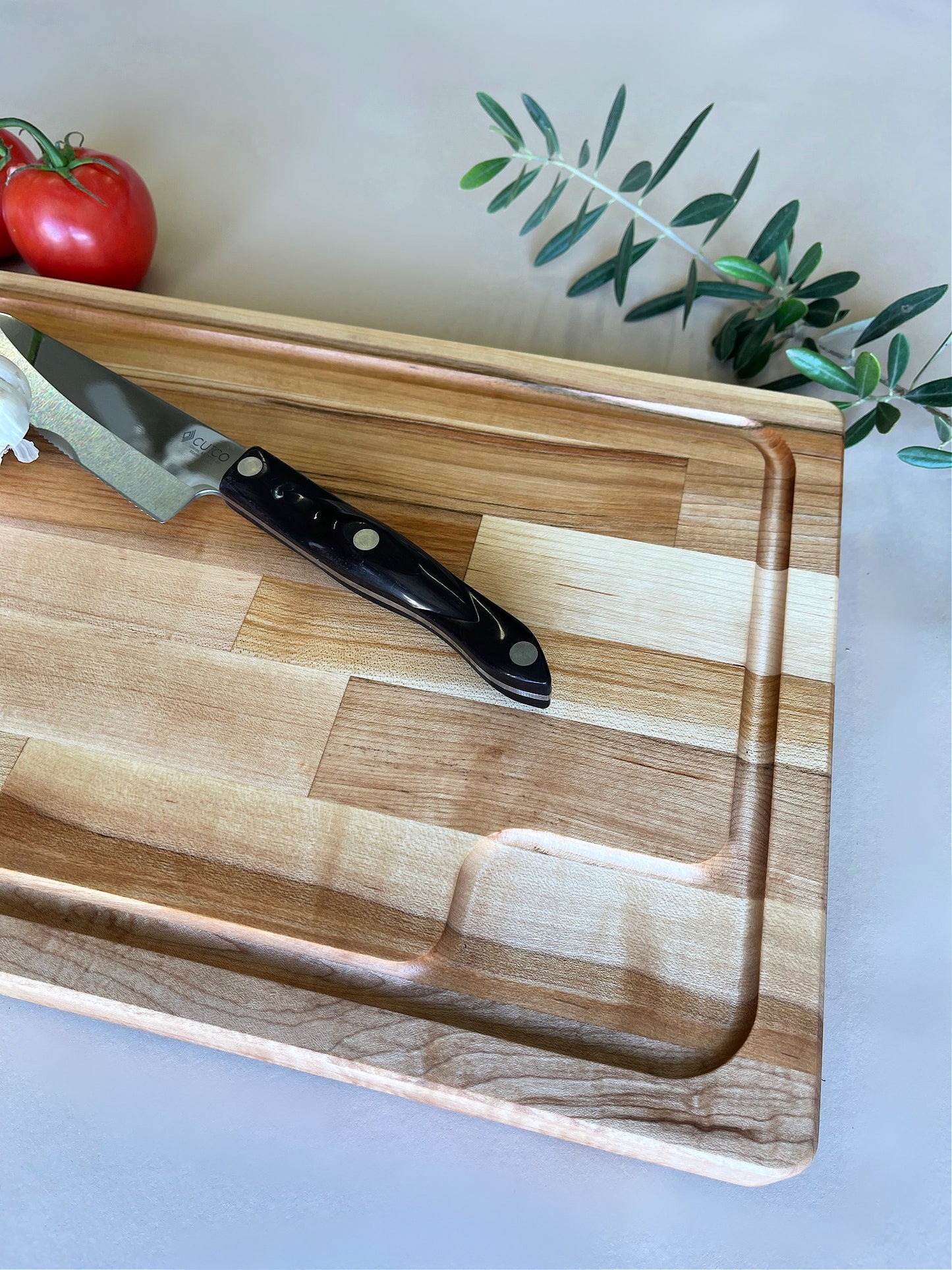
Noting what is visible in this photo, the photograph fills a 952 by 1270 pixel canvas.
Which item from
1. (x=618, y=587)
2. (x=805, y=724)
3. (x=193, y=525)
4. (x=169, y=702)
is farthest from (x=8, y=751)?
(x=805, y=724)

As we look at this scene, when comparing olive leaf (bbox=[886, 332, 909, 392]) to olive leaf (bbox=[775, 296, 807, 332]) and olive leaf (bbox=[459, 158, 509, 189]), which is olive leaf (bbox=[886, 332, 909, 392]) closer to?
olive leaf (bbox=[775, 296, 807, 332])

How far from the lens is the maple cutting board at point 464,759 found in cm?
58

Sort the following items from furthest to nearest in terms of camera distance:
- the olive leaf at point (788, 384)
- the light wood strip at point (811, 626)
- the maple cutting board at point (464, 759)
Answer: the olive leaf at point (788, 384)
the light wood strip at point (811, 626)
the maple cutting board at point (464, 759)

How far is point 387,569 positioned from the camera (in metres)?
0.67

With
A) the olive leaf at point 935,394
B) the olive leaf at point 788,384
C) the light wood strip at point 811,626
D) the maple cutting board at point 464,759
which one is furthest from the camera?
the olive leaf at point 788,384

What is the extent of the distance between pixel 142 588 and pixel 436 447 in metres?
0.26

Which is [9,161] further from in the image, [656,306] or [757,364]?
[757,364]

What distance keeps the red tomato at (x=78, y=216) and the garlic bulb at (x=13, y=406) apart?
0.75 ft

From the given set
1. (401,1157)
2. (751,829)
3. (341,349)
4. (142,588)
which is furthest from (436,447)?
(401,1157)

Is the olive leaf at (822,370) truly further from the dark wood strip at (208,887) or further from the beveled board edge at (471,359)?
the dark wood strip at (208,887)

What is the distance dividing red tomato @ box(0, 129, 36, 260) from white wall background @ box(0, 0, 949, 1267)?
0.15m

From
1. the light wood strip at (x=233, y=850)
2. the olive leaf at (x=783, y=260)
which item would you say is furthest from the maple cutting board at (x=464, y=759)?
the olive leaf at (x=783, y=260)

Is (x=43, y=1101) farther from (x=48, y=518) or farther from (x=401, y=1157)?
(x=48, y=518)

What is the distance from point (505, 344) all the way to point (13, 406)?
0.48 metres
